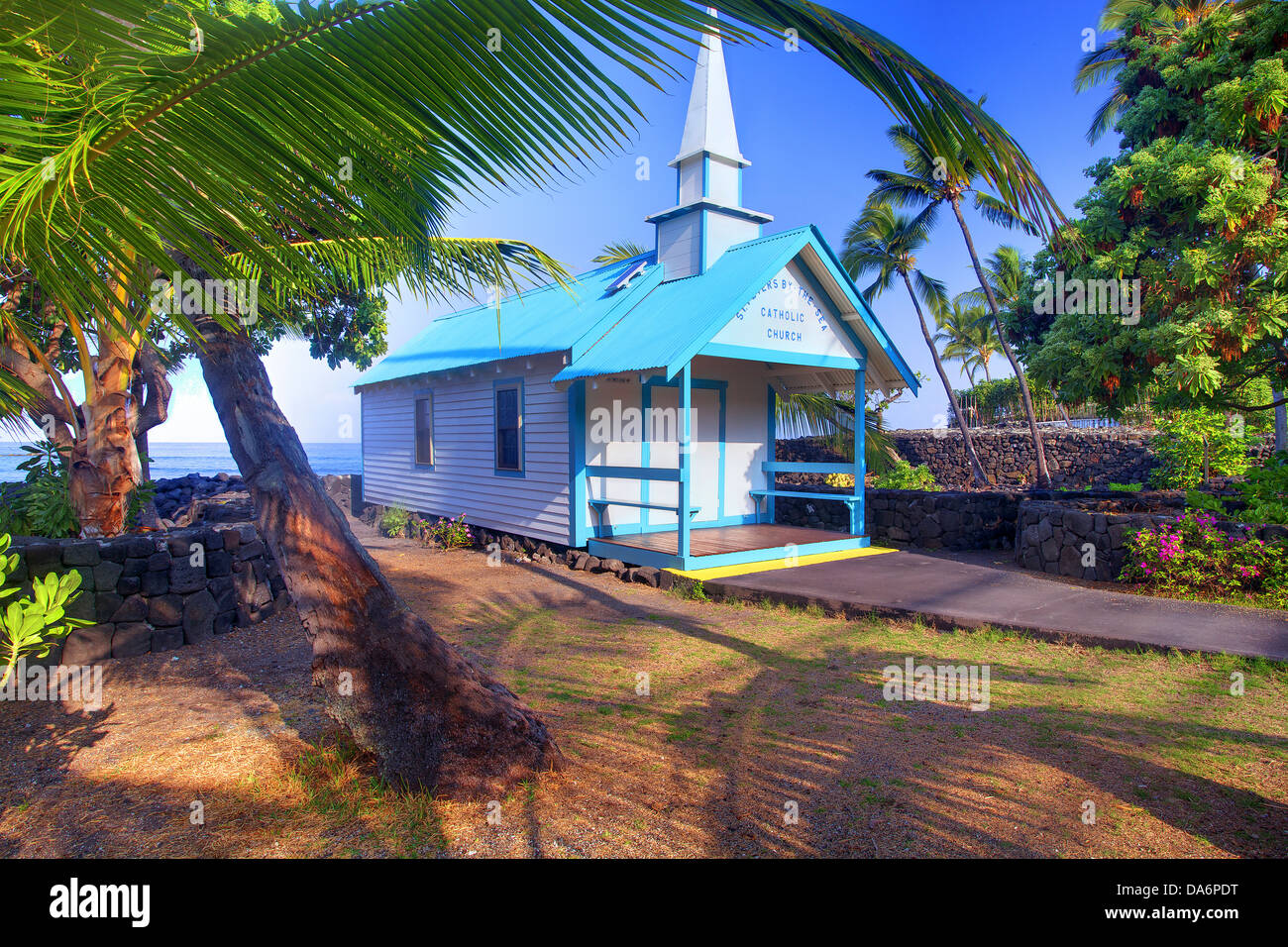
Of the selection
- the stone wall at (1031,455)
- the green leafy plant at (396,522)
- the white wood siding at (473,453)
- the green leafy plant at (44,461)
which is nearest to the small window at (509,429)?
the white wood siding at (473,453)

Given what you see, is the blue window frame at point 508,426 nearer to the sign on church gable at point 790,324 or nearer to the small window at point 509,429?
the small window at point 509,429

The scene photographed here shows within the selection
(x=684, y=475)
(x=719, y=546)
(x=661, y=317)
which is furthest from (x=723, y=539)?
(x=661, y=317)

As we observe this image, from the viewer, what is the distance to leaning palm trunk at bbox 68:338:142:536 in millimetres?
7301

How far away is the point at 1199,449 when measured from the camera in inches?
651

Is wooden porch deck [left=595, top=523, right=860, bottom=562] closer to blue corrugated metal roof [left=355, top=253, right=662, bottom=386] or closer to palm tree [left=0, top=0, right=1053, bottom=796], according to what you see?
blue corrugated metal roof [left=355, top=253, right=662, bottom=386]

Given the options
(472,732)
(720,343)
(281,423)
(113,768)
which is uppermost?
(720,343)

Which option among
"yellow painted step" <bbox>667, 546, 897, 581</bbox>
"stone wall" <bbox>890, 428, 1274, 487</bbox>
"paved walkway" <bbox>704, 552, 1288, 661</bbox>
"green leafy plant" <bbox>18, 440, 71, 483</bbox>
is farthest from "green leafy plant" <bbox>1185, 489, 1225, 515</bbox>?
"green leafy plant" <bbox>18, 440, 71, 483</bbox>

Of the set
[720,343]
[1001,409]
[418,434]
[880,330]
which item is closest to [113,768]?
[720,343]

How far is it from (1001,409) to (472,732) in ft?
102

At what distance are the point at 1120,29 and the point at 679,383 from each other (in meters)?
11.5

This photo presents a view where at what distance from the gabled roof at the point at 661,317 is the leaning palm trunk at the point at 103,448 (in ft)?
12.8

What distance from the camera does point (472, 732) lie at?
4.08 meters
